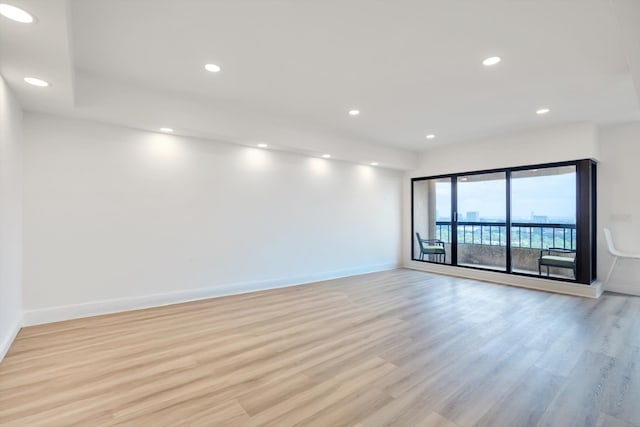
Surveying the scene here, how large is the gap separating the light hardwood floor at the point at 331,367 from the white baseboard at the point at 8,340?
0.07 metres

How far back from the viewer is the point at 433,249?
22.7ft

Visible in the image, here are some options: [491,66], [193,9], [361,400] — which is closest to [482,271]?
[491,66]

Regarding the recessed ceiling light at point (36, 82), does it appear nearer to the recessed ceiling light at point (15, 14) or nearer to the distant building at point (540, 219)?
the recessed ceiling light at point (15, 14)

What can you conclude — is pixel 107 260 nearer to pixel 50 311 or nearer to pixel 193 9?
pixel 50 311

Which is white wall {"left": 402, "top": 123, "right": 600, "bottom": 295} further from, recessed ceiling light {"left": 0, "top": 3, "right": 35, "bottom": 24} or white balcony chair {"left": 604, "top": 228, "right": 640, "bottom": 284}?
recessed ceiling light {"left": 0, "top": 3, "right": 35, "bottom": 24}

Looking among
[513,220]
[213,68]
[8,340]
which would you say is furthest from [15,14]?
[513,220]

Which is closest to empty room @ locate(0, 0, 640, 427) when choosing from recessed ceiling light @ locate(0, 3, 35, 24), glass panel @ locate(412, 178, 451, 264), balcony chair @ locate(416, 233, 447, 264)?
recessed ceiling light @ locate(0, 3, 35, 24)

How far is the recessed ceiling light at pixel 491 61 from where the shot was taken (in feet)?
9.70

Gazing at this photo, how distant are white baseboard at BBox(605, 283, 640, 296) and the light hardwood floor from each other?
1.22m

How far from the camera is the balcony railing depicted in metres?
6.10

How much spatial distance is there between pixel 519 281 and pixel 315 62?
5.24 meters

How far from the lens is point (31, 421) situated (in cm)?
180

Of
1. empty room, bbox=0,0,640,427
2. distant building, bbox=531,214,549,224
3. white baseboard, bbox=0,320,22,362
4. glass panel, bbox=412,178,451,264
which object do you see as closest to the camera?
empty room, bbox=0,0,640,427

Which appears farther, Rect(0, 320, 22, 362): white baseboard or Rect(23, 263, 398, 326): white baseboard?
Rect(23, 263, 398, 326): white baseboard
